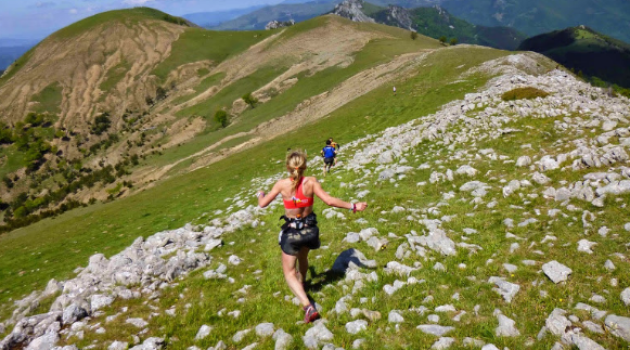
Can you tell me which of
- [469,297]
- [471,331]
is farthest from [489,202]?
[471,331]

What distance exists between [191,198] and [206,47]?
172m

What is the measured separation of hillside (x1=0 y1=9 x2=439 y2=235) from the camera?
67812 mm

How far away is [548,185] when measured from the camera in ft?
36.7

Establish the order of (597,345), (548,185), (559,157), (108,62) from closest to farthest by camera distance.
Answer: (597,345)
(548,185)
(559,157)
(108,62)

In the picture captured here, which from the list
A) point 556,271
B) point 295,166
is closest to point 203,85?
point 295,166

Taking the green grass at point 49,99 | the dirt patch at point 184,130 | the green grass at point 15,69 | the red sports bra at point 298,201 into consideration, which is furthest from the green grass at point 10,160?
the red sports bra at point 298,201

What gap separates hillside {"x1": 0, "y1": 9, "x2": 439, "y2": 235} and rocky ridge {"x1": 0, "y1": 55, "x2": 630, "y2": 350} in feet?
132

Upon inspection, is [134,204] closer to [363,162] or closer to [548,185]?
[363,162]

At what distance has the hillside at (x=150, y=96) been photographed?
222ft

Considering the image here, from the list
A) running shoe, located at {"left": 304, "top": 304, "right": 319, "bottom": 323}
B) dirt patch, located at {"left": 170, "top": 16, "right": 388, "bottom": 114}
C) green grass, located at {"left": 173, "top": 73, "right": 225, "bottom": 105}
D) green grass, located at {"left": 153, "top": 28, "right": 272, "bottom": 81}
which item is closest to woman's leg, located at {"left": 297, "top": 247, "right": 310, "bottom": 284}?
running shoe, located at {"left": 304, "top": 304, "right": 319, "bottom": 323}

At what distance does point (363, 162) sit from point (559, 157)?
34.3ft

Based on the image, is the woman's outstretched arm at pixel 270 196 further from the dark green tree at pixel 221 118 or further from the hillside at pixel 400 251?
the dark green tree at pixel 221 118

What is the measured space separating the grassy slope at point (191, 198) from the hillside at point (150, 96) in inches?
527

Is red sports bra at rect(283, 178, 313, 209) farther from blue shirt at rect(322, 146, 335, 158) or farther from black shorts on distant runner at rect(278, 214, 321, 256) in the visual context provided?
blue shirt at rect(322, 146, 335, 158)
